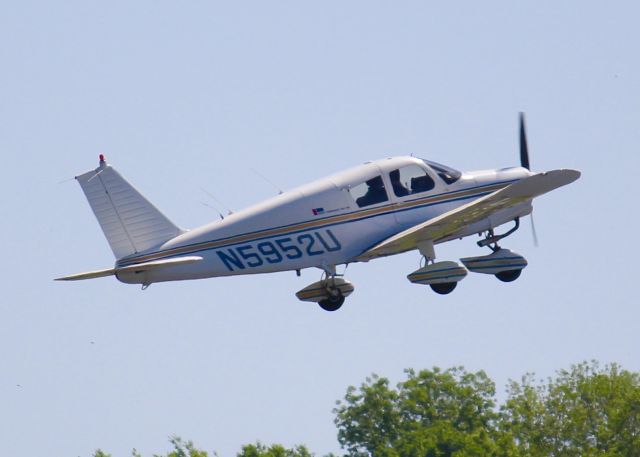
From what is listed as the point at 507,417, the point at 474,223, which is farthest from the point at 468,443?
the point at 474,223

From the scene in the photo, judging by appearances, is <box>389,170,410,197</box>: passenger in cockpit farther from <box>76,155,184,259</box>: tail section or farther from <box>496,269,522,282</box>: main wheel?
<box>76,155,184,259</box>: tail section

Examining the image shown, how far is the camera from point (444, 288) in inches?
1275

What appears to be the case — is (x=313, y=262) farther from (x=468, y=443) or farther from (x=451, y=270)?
(x=468, y=443)

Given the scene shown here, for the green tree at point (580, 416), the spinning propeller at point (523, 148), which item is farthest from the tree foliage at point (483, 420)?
the spinning propeller at point (523, 148)

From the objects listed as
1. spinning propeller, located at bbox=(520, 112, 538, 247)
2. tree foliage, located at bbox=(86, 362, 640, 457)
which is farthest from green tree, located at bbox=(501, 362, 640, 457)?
spinning propeller, located at bbox=(520, 112, 538, 247)

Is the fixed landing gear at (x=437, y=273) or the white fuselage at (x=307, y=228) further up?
the white fuselage at (x=307, y=228)

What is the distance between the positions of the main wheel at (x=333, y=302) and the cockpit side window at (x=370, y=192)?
6.99ft

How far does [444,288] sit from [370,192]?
235cm

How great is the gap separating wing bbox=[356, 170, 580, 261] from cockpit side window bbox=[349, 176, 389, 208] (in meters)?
0.74

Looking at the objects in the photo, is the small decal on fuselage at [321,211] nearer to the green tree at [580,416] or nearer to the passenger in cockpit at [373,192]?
the passenger in cockpit at [373,192]

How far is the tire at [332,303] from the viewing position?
3281cm

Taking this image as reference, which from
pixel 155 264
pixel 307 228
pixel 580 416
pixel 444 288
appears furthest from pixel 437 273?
pixel 580 416

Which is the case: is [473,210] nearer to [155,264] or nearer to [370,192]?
[370,192]

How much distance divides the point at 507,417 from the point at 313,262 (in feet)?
106
